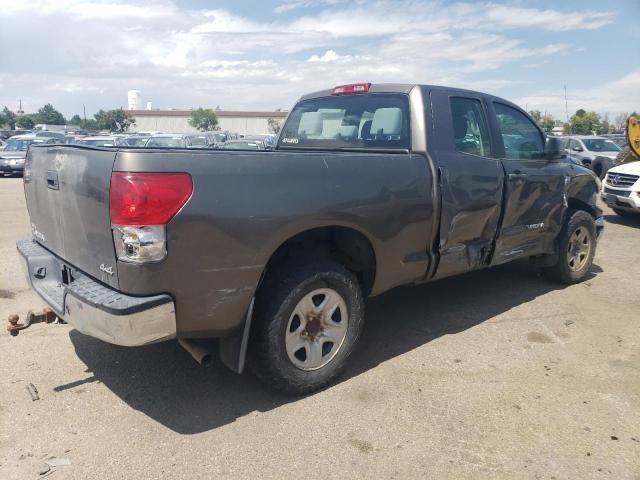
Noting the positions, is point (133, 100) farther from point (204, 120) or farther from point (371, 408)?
point (371, 408)

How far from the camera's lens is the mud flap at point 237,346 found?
308cm

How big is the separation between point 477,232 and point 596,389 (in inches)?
55.5

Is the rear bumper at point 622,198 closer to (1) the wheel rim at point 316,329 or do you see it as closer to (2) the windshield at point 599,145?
(2) the windshield at point 599,145

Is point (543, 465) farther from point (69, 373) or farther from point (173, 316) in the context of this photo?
point (69, 373)

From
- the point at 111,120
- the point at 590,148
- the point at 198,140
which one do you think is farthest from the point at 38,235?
the point at 111,120

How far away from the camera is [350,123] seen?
4.56 m

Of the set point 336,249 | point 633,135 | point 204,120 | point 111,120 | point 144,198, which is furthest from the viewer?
point 204,120

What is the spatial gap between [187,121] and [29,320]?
123 metres

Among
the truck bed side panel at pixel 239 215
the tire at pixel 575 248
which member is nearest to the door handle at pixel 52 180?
the truck bed side panel at pixel 239 215

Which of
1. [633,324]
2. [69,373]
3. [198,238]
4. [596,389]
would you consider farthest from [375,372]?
[633,324]

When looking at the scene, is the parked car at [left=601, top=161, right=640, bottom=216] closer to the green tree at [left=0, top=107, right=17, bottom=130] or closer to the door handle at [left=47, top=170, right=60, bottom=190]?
the door handle at [left=47, top=170, right=60, bottom=190]

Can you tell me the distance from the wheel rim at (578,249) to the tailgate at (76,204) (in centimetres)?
464

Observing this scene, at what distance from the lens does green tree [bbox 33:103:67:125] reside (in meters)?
112

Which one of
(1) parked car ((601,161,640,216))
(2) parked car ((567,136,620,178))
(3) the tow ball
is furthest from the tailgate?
(2) parked car ((567,136,620,178))
